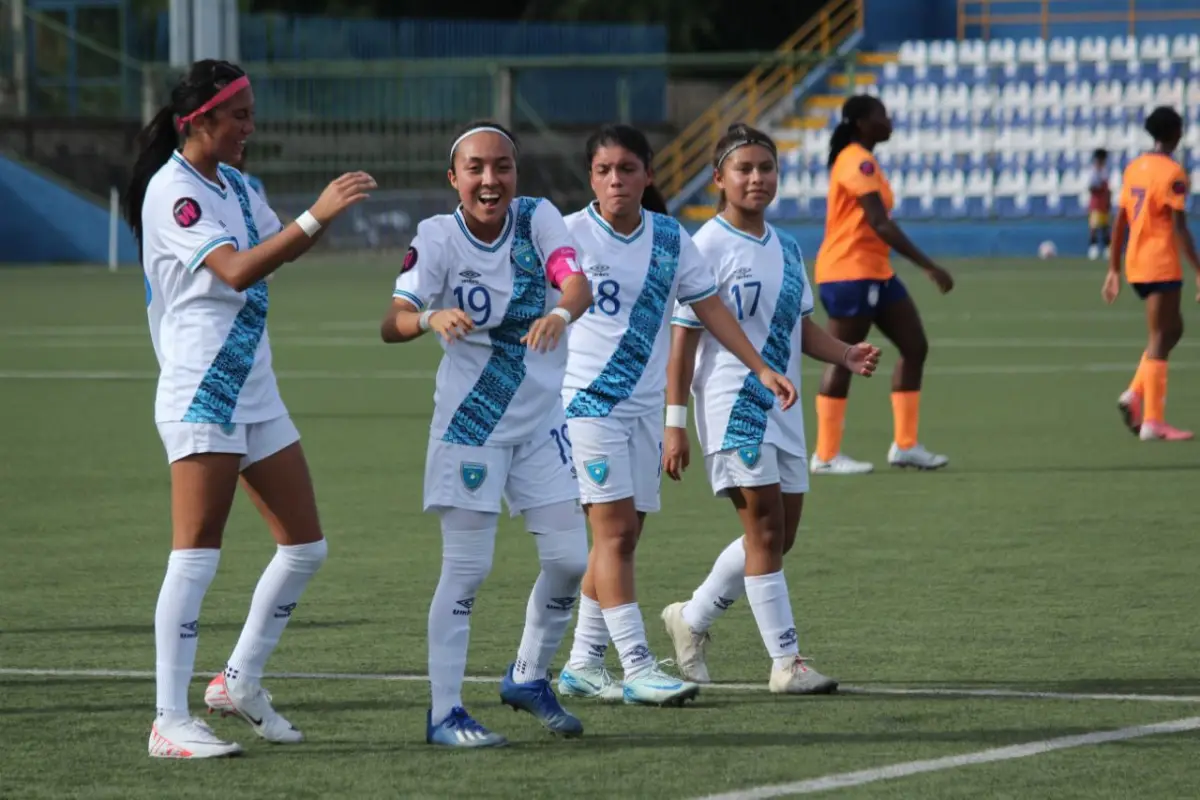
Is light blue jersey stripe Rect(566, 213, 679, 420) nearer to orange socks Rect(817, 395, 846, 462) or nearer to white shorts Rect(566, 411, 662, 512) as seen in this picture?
white shorts Rect(566, 411, 662, 512)

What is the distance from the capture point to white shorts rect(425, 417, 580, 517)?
616 cm

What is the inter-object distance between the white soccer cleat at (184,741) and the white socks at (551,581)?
3.11 ft

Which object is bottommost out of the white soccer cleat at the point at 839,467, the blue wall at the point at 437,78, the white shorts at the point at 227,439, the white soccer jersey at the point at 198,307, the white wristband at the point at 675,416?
the white soccer cleat at the point at 839,467

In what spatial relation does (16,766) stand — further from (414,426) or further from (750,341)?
(414,426)

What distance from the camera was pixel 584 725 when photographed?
6504 mm

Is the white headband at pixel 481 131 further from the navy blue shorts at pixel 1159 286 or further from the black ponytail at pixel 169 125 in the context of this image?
the navy blue shorts at pixel 1159 286

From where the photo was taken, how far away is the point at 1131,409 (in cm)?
1438

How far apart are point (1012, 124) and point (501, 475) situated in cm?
3765

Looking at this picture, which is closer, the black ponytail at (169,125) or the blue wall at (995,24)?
the black ponytail at (169,125)

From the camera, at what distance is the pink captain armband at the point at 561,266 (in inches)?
243

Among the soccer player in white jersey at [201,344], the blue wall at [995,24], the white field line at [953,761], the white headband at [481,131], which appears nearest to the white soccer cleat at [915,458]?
the white field line at [953,761]

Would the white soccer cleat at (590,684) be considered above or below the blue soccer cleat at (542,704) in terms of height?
below

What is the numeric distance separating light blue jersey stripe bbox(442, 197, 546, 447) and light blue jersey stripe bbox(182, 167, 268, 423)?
59 centimetres

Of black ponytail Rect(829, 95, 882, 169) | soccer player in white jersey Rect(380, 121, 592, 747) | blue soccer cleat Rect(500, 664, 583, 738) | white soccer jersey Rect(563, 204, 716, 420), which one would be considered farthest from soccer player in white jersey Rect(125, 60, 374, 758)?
black ponytail Rect(829, 95, 882, 169)
